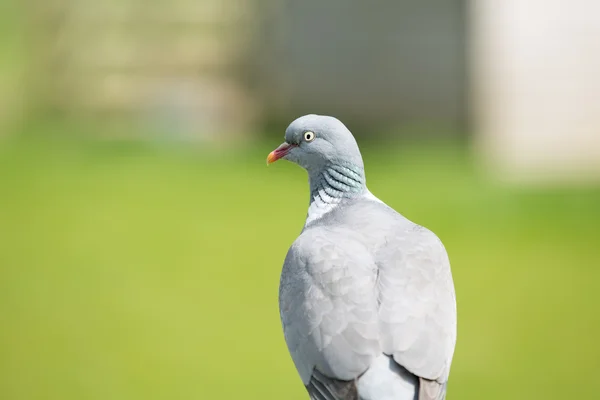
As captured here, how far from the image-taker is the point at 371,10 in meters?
8.32

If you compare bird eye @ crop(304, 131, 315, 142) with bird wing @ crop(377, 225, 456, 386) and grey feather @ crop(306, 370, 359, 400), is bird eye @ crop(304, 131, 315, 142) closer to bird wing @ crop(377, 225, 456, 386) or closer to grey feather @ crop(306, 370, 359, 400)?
bird wing @ crop(377, 225, 456, 386)

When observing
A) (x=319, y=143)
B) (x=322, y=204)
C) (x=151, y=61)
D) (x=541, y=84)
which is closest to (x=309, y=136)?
(x=319, y=143)

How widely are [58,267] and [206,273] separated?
792 millimetres

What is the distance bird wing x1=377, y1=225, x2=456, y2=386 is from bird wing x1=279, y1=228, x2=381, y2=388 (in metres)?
0.03

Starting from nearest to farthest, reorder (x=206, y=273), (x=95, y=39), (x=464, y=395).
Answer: (x=464, y=395), (x=206, y=273), (x=95, y=39)

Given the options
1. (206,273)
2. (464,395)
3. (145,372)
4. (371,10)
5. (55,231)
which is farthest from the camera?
(371,10)

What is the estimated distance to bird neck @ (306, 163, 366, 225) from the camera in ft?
6.43

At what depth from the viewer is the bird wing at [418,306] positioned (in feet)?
5.65

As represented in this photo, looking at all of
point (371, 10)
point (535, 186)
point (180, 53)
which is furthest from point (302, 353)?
point (180, 53)

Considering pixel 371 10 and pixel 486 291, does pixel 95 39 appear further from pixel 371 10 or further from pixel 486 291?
pixel 486 291

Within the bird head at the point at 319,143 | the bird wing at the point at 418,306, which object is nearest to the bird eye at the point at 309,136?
the bird head at the point at 319,143

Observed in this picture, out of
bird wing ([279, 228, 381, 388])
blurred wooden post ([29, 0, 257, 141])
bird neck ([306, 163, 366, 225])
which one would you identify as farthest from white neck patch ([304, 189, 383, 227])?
blurred wooden post ([29, 0, 257, 141])

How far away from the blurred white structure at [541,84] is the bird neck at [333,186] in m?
5.18

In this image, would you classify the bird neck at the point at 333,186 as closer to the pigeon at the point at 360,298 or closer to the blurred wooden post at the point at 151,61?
the pigeon at the point at 360,298
